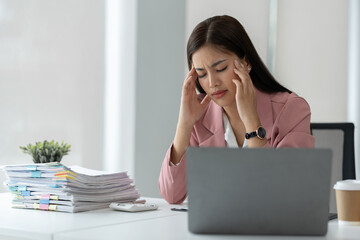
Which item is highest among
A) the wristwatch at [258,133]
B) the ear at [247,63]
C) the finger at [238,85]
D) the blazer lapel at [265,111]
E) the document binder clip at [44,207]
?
the ear at [247,63]

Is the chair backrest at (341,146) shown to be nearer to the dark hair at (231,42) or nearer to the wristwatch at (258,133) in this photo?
the dark hair at (231,42)

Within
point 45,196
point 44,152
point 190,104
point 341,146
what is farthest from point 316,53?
point 45,196

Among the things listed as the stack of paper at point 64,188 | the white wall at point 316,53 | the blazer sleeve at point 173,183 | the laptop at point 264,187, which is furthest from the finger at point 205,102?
the white wall at point 316,53

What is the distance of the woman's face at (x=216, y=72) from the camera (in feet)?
6.67

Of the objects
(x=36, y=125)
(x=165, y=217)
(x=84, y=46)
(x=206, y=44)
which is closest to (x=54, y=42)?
(x=84, y=46)

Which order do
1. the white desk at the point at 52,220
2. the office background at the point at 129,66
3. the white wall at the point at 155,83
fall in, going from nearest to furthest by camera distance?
1. the white desk at the point at 52,220
2. the office background at the point at 129,66
3. the white wall at the point at 155,83

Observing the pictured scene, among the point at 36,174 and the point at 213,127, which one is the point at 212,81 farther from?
the point at 36,174

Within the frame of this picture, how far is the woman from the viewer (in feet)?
6.63

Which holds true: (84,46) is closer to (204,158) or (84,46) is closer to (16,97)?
(16,97)

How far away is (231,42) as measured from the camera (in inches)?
81.7

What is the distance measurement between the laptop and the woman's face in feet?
2.87

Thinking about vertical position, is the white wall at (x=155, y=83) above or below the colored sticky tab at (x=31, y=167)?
above

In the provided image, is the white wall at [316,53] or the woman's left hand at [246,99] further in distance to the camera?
the white wall at [316,53]

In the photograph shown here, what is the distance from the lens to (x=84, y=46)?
3.75 m
